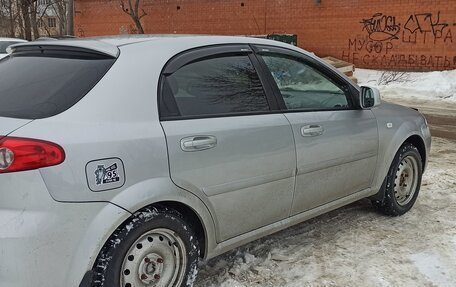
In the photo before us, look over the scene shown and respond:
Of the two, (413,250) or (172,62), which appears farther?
(413,250)

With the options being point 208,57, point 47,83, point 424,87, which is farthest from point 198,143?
point 424,87

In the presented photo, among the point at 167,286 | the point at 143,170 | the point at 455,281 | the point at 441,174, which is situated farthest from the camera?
the point at 441,174

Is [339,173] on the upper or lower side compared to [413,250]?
upper

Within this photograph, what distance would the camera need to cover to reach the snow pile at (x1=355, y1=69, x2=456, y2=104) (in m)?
14.1

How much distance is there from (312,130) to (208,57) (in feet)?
3.11

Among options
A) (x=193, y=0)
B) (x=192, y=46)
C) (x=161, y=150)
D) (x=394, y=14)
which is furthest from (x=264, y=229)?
(x=193, y=0)

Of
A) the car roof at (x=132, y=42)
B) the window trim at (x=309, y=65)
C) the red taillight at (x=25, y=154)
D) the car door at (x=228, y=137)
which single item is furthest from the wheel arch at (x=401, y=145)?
the red taillight at (x=25, y=154)

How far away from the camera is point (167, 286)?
112 inches

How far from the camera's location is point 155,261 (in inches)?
108

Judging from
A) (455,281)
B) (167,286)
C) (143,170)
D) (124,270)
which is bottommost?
(455,281)

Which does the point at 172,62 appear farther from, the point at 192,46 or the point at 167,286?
the point at 167,286

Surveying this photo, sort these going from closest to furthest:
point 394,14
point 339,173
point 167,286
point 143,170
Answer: point 143,170 → point 167,286 → point 339,173 → point 394,14

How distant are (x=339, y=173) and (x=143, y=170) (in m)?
1.83

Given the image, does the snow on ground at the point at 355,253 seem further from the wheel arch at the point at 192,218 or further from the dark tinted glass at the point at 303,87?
the dark tinted glass at the point at 303,87
